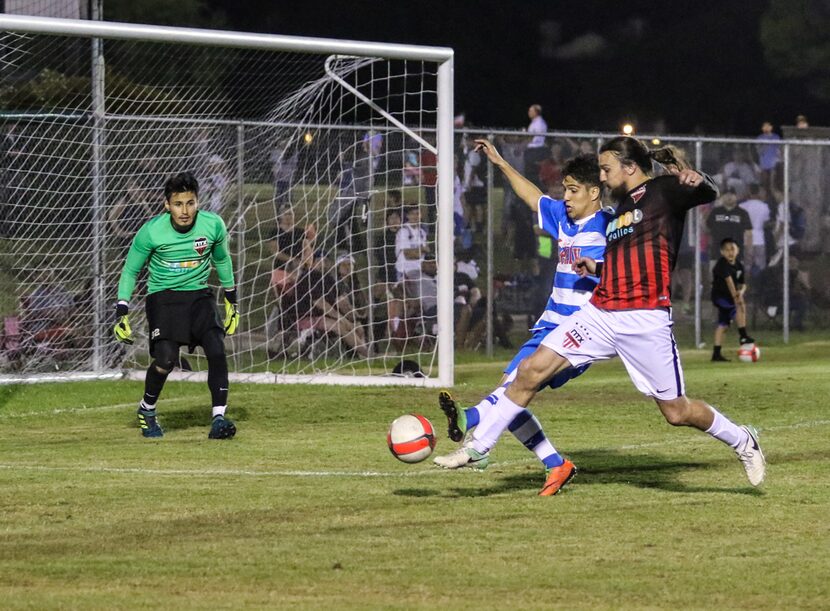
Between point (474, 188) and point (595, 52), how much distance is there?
41.5 feet

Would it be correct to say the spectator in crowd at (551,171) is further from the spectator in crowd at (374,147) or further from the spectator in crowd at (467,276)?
the spectator in crowd at (374,147)

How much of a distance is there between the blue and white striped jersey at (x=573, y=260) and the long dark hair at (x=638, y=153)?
25.5 inches

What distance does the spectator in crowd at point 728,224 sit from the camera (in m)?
23.0

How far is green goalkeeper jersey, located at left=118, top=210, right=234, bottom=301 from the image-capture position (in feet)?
42.2

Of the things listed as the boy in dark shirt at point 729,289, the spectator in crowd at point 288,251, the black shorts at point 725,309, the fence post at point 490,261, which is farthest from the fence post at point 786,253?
the spectator in crowd at point 288,251

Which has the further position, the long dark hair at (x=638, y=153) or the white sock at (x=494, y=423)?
the long dark hair at (x=638, y=153)

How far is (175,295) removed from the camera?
1291 cm

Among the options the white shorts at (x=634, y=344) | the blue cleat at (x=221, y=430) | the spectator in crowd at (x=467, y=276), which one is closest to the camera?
the white shorts at (x=634, y=344)

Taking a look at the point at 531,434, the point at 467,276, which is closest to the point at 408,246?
the point at 467,276

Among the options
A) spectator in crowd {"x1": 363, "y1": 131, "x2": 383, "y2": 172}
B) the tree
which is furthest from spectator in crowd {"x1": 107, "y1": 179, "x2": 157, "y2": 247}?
the tree

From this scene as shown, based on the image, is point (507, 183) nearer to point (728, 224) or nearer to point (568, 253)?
point (728, 224)

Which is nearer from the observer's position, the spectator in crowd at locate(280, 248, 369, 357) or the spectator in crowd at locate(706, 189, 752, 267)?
the spectator in crowd at locate(280, 248, 369, 357)

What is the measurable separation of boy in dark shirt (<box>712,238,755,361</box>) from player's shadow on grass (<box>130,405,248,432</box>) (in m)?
8.69

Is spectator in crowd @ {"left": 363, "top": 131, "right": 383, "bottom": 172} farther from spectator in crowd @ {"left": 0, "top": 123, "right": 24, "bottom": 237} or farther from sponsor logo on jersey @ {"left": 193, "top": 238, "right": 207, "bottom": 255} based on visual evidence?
sponsor logo on jersey @ {"left": 193, "top": 238, "right": 207, "bottom": 255}
